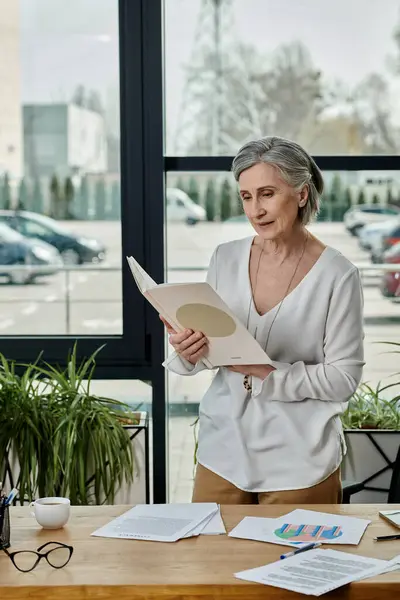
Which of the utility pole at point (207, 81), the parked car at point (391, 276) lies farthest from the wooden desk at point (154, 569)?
the utility pole at point (207, 81)

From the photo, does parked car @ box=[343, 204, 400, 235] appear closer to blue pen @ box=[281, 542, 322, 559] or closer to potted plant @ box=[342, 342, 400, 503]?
potted plant @ box=[342, 342, 400, 503]

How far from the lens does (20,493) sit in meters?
3.96

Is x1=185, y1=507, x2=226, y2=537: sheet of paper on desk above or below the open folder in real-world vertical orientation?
below

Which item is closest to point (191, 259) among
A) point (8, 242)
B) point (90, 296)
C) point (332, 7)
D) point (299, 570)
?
point (90, 296)

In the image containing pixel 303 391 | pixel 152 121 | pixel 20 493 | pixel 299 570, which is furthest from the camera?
pixel 152 121

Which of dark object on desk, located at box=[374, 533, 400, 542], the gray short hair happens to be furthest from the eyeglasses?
the gray short hair

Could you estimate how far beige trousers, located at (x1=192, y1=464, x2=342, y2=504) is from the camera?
113 inches

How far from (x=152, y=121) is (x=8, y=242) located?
0.90 m

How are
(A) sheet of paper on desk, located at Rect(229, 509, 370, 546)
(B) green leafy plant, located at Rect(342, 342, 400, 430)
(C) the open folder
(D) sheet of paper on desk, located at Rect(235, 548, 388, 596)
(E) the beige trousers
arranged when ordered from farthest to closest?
(B) green leafy plant, located at Rect(342, 342, 400, 430) → (E) the beige trousers → (C) the open folder → (A) sheet of paper on desk, located at Rect(229, 509, 370, 546) → (D) sheet of paper on desk, located at Rect(235, 548, 388, 596)

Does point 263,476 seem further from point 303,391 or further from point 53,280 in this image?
point 53,280

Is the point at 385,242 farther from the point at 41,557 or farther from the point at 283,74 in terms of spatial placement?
the point at 41,557

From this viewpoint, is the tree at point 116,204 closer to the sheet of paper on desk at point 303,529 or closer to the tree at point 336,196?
the tree at point 336,196

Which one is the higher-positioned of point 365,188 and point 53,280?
point 365,188

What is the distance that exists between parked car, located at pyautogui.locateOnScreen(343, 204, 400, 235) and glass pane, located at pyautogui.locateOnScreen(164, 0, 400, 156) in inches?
10.4
